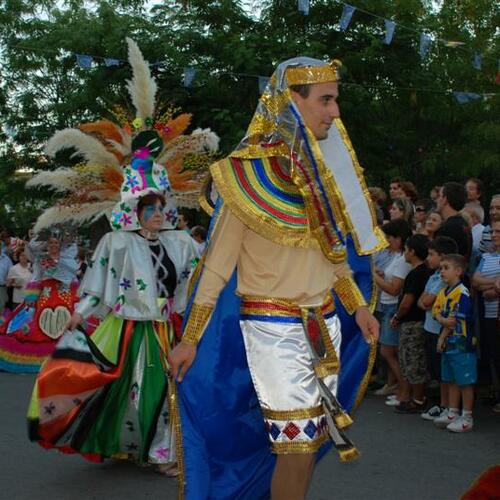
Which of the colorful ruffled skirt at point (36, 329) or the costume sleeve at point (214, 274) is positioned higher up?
the costume sleeve at point (214, 274)

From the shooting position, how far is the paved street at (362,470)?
4867 mm

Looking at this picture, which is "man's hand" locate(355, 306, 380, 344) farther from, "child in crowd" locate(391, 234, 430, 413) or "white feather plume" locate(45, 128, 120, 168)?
"child in crowd" locate(391, 234, 430, 413)

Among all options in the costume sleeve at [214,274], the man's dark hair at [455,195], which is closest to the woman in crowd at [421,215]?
the man's dark hair at [455,195]

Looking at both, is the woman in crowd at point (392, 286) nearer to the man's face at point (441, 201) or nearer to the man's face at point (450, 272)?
the man's face at point (441, 201)

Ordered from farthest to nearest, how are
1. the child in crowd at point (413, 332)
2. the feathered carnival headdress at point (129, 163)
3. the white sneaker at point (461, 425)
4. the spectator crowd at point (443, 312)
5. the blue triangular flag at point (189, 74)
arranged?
the blue triangular flag at point (189, 74), the child in crowd at point (413, 332), the spectator crowd at point (443, 312), the white sneaker at point (461, 425), the feathered carnival headdress at point (129, 163)

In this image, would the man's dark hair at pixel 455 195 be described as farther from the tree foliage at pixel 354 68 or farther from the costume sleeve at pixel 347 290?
the tree foliage at pixel 354 68

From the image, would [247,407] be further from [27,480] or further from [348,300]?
[27,480]

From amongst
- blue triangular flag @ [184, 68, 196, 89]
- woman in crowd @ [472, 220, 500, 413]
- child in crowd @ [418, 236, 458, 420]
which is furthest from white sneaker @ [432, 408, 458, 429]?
blue triangular flag @ [184, 68, 196, 89]

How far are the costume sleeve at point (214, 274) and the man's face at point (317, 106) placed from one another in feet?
1.59

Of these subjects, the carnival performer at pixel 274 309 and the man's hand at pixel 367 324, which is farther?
the man's hand at pixel 367 324

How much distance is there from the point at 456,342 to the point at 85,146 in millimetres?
2901

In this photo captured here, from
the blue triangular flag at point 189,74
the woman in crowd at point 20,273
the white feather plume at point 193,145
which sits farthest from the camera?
the woman in crowd at point 20,273

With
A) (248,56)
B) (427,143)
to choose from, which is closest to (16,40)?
(248,56)

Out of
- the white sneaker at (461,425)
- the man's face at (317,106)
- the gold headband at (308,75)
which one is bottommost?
the white sneaker at (461,425)
